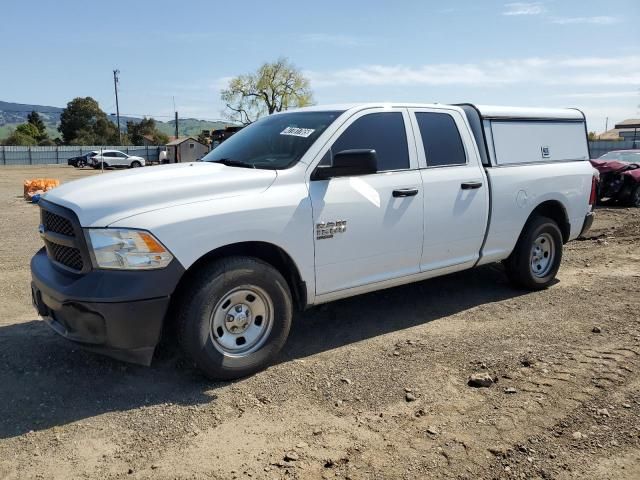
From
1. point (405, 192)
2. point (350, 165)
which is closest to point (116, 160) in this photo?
point (405, 192)

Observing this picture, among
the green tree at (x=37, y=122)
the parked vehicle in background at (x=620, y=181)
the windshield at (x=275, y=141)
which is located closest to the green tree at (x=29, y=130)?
→ the green tree at (x=37, y=122)

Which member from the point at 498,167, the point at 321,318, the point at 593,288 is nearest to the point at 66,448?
the point at 321,318

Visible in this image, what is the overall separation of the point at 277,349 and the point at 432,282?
3.03 metres

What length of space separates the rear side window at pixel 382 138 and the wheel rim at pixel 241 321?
1335 millimetres

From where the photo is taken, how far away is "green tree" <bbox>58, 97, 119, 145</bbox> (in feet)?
273

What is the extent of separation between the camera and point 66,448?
121 inches

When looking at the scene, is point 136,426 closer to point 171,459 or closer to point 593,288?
point 171,459

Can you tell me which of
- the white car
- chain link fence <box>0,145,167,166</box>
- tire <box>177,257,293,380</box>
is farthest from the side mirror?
chain link fence <box>0,145,167,166</box>

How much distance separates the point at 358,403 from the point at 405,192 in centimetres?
185

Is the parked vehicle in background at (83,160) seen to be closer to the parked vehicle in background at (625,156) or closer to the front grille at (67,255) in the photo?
the parked vehicle in background at (625,156)

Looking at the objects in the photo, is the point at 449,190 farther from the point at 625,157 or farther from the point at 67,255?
the point at 625,157

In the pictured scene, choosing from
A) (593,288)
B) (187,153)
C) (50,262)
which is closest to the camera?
(50,262)

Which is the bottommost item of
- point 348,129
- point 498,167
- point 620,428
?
point 620,428

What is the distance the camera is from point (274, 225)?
12.7 feet
